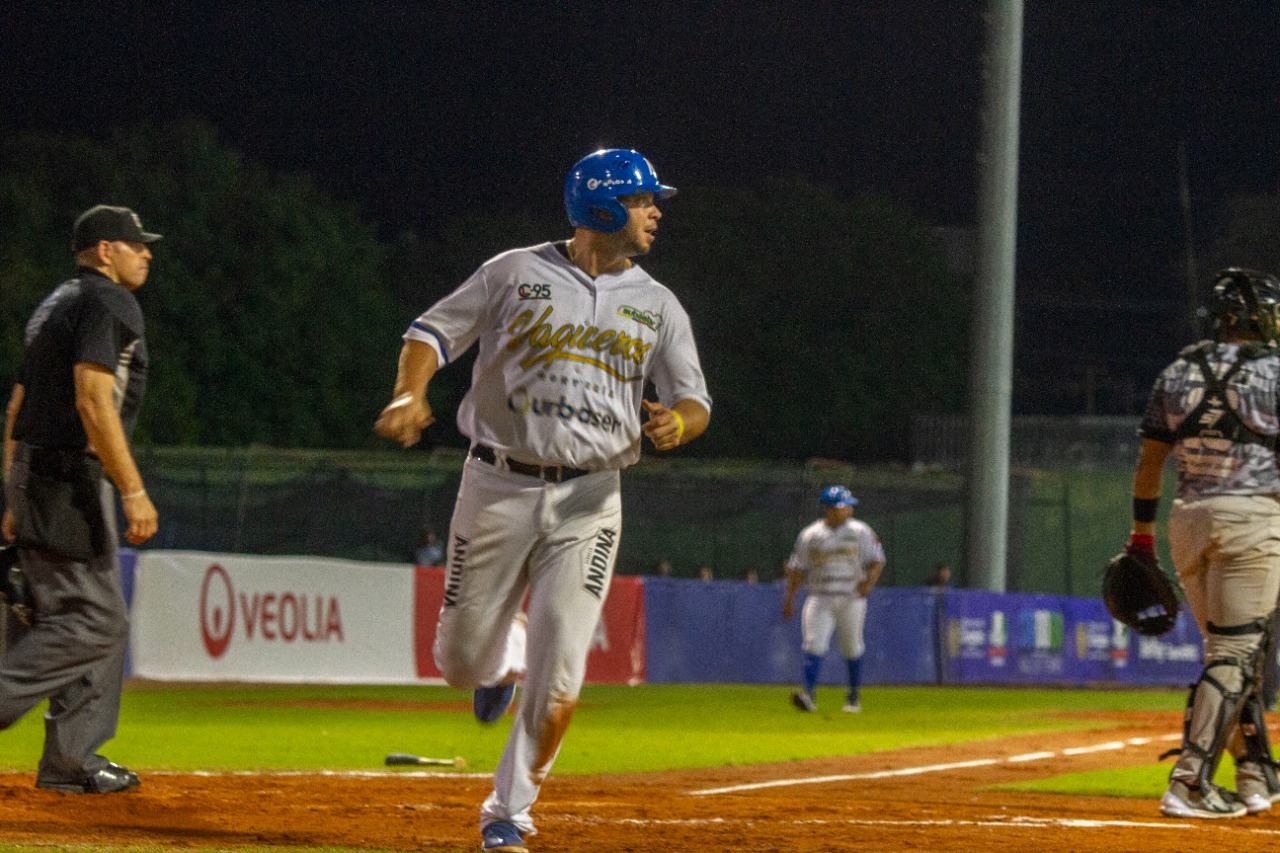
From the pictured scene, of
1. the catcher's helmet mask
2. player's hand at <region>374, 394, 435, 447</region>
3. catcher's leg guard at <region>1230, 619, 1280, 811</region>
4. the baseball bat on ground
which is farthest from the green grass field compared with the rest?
the catcher's helmet mask

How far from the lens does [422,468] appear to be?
95.6 feet

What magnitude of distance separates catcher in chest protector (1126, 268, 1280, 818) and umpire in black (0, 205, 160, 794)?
4.26 m

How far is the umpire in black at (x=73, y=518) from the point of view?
295 inches

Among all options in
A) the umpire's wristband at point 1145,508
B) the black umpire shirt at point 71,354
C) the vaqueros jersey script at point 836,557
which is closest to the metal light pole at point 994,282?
the vaqueros jersey script at point 836,557

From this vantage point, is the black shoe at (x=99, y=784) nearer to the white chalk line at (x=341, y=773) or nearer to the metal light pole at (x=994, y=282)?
the white chalk line at (x=341, y=773)

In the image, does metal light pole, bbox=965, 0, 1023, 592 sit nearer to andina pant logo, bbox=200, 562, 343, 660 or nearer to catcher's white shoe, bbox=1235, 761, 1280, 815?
andina pant logo, bbox=200, 562, 343, 660

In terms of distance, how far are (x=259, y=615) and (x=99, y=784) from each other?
12.8 metres

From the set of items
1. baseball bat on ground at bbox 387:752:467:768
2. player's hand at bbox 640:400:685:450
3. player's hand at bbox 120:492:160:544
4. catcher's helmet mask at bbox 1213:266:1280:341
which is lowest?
baseball bat on ground at bbox 387:752:467:768

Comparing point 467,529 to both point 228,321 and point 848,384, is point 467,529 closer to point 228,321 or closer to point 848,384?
point 228,321

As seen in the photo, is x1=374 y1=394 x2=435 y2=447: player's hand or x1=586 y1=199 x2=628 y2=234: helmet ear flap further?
x1=586 y1=199 x2=628 y2=234: helmet ear flap

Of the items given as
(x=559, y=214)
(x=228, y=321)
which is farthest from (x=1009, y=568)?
(x=559, y=214)

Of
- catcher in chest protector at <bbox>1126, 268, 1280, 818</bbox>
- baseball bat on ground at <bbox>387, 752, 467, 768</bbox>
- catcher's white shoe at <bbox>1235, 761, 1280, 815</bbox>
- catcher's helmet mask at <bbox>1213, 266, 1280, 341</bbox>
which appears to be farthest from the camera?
baseball bat on ground at <bbox>387, 752, 467, 768</bbox>

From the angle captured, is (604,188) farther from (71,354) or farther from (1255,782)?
(1255,782)

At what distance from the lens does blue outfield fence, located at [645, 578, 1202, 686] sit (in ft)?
82.1
